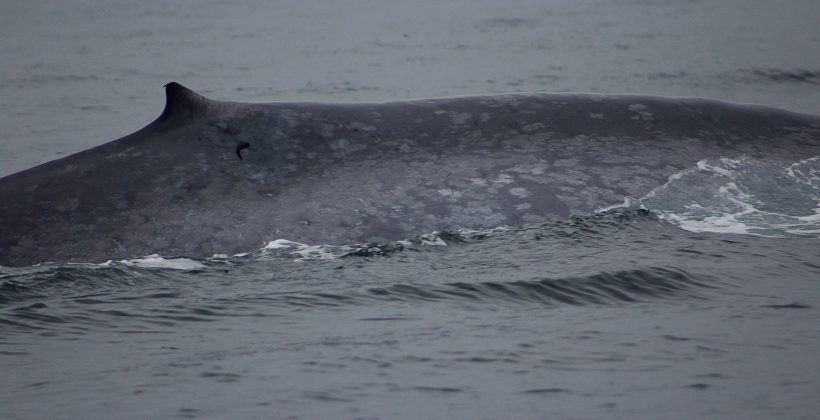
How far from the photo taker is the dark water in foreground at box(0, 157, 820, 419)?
468cm

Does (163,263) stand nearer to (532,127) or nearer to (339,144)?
(339,144)

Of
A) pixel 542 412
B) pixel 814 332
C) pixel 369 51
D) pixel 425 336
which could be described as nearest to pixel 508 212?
pixel 425 336

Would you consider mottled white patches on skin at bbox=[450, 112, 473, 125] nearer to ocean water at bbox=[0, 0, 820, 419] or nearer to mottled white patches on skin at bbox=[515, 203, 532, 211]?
mottled white patches on skin at bbox=[515, 203, 532, 211]

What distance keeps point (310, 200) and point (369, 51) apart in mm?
17550

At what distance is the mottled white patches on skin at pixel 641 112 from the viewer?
7.66 meters

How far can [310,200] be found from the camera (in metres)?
6.82

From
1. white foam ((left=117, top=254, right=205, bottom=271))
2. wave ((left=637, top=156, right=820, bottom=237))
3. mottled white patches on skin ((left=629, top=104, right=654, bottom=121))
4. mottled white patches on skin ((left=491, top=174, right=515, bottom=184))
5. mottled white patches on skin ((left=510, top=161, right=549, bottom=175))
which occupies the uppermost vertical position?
mottled white patches on skin ((left=629, top=104, right=654, bottom=121))

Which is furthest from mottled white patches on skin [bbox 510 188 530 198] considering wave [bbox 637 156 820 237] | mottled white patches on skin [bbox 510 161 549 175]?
wave [bbox 637 156 820 237]

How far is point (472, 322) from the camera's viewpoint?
18.9 ft

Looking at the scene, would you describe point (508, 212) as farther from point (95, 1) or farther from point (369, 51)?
point (95, 1)

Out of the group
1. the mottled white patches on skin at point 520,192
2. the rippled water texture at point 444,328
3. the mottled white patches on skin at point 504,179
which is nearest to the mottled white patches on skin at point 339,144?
the rippled water texture at point 444,328

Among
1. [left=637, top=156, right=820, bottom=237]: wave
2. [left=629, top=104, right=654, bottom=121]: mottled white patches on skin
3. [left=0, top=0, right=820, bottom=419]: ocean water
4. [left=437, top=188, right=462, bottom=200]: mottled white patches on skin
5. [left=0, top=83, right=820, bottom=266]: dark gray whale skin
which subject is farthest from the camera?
[left=629, top=104, right=654, bottom=121]: mottled white patches on skin

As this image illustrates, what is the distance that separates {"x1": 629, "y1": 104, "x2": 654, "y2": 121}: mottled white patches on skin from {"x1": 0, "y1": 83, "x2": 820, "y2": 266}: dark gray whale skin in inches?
0.4

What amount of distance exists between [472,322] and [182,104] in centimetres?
235
